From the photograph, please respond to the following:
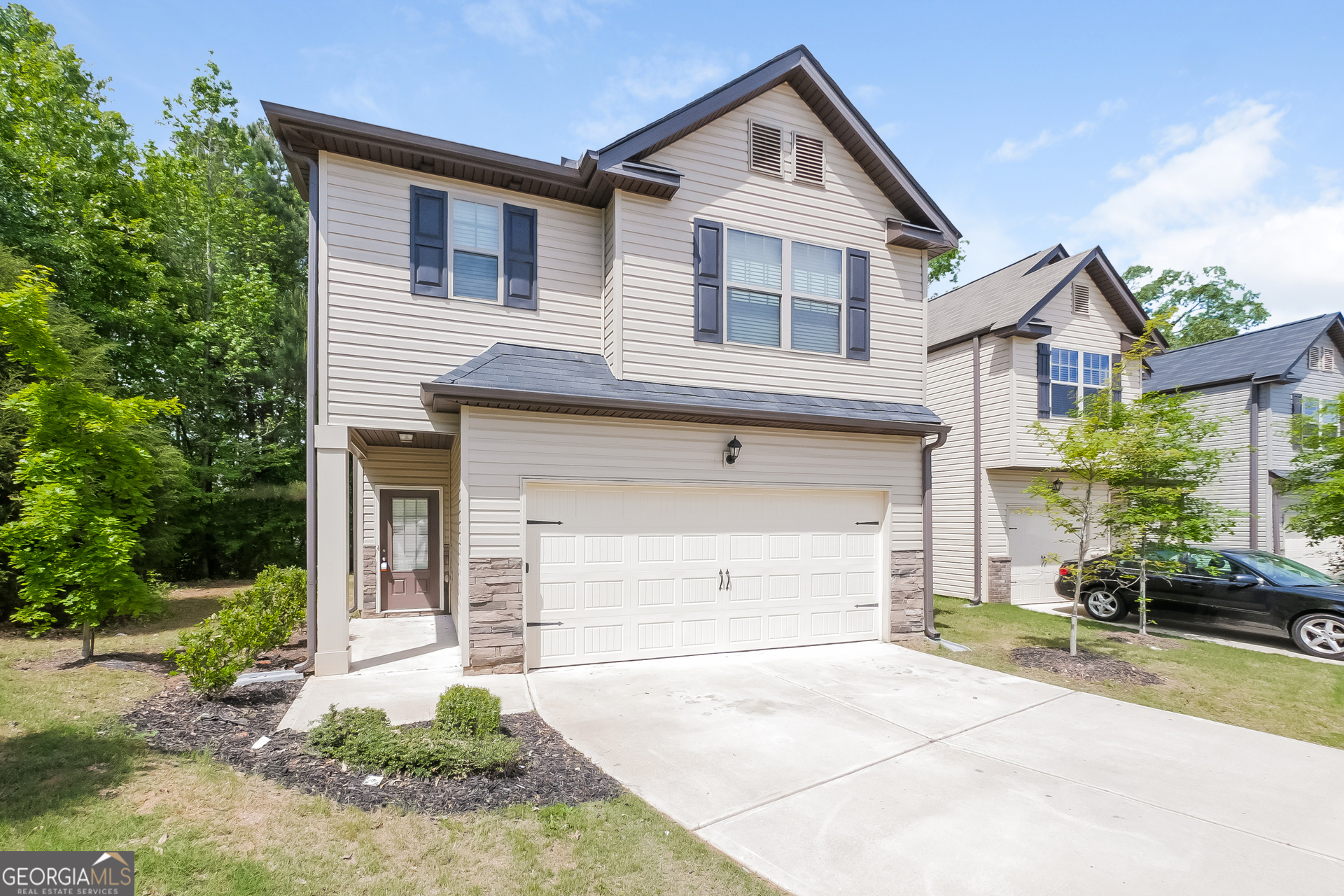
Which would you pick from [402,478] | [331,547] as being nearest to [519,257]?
[331,547]

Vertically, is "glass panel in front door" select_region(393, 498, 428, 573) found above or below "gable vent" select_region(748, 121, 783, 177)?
below

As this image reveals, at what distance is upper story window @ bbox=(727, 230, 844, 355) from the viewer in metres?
8.93

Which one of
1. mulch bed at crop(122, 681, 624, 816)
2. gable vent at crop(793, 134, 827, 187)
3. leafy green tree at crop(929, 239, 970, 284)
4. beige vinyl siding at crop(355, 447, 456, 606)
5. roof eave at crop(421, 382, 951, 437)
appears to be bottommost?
mulch bed at crop(122, 681, 624, 816)

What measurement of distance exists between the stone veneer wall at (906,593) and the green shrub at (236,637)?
849cm

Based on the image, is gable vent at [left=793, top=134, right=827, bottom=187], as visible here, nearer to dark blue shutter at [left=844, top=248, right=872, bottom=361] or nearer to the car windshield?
dark blue shutter at [left=844, top=248, right=872, bottom=361]

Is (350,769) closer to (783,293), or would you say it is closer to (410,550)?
(410,550)

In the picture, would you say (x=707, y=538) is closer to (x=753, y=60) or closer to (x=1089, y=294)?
(x=753, y=60)

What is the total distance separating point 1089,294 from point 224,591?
21.7 meters

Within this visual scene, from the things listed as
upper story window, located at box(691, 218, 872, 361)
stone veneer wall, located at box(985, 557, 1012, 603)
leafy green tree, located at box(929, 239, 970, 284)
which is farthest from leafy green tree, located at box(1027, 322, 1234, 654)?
leafy green tree, located at box(929, 239, 970, 284)

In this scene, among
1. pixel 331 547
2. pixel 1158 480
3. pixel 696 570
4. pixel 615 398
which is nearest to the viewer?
pixel 331 547

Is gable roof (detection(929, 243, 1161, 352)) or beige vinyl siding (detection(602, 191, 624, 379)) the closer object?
beige vinyl siding (detection(602, 191, 624, 379))

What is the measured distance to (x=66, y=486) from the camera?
711 centimetres

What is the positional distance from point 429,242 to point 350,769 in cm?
605

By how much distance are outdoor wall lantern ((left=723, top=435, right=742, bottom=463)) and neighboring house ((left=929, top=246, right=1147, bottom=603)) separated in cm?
699
